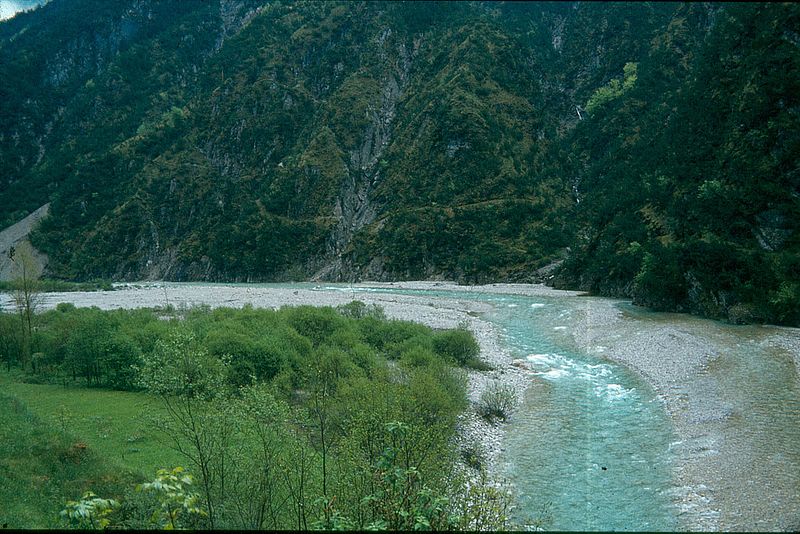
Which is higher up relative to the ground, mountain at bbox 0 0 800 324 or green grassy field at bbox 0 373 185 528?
mountain at bbox 0 0 800 324

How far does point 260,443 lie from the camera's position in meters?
10.8

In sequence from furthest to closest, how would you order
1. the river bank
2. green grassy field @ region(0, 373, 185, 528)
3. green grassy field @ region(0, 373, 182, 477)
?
the river bank → green grassy field @ region(0, 373, 182, 477) → green grassy field @ region(0, 373, 185, 528)

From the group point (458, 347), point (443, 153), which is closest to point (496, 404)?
point (458, 347)

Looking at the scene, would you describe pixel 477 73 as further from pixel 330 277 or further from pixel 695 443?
pixel 695 443

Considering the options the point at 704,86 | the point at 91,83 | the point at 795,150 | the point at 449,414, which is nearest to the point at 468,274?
the point at 704,86

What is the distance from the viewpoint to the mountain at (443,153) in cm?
4091

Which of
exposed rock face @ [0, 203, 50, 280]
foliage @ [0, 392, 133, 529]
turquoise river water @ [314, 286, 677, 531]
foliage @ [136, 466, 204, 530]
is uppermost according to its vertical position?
exposed rock face @ [0, 203, 50, 280]

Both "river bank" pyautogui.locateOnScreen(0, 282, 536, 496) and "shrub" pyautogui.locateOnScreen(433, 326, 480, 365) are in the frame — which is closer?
"river bank" pyautogui.locateOnScreen(0, 282, 536, 496)

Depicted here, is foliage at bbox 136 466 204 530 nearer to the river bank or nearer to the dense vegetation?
the dense vegetation

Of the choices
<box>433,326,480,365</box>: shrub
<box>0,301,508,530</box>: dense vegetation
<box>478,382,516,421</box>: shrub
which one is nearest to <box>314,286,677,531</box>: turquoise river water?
<box>478,382,516,421</box>: shrub

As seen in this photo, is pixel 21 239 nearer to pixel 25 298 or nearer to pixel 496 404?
pixel 25 298

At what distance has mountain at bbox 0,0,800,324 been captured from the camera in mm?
40906

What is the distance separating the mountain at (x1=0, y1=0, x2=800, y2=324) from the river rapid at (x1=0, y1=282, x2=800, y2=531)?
11.0 m

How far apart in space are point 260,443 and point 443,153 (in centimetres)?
9649
